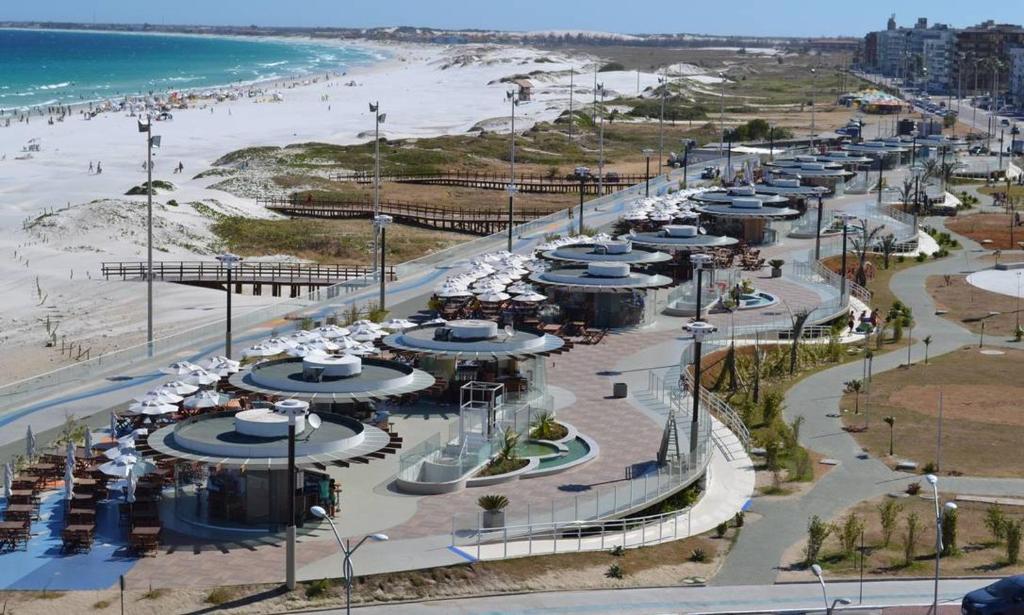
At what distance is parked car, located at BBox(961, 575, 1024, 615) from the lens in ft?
93.2

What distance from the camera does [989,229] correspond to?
93938mm

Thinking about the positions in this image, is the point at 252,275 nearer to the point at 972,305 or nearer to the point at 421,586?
the point at 972,305

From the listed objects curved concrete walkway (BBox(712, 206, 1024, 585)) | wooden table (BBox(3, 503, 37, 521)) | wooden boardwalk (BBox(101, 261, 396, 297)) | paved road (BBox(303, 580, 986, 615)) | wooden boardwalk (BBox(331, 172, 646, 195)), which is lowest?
paved road (BBox(303, 580, 986, 615))

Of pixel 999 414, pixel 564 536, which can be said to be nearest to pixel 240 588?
pixel 564 536

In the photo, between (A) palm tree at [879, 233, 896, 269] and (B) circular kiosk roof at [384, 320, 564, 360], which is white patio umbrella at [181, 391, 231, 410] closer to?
(B) circular kiosk roof at [384, 320, 564, 360]

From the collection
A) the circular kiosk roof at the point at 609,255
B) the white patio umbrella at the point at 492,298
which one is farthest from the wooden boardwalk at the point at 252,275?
the white patio umbrella at the point at 492,298

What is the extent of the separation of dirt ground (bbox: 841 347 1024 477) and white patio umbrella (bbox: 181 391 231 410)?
1775 centimetres

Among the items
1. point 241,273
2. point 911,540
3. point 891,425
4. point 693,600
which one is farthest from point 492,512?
point 241,273

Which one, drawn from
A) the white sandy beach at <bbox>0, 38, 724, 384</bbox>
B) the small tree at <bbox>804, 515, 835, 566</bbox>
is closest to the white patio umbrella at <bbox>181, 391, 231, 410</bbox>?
the small tree at <bbox>804, 515, 835, 566</bbox>

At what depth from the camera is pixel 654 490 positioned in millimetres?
35500

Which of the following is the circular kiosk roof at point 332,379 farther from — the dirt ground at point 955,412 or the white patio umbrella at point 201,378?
the dirt ground at point 955,412

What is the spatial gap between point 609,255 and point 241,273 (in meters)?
17.1

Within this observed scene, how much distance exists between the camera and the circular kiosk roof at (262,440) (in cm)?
3281

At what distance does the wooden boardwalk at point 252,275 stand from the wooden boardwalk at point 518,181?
4037 centimetres
